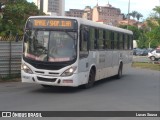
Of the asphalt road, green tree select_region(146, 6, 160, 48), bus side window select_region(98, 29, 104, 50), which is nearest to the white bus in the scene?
the asphalt road

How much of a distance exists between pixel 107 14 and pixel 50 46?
145475 mm

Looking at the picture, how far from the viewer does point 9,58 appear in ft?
67.9

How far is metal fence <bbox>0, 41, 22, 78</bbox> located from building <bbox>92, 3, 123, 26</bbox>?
118 meters

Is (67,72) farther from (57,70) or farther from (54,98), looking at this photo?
(54,98)

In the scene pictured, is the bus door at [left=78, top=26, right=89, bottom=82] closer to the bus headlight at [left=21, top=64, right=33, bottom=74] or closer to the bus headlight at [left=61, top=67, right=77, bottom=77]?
the bus headlight at [left=61, top=67, right=77, bottom=77]

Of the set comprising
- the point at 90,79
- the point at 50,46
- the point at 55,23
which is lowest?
the point at 90,79

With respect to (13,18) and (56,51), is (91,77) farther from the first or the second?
(13,18)

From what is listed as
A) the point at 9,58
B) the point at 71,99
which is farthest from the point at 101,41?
the point at 71,99

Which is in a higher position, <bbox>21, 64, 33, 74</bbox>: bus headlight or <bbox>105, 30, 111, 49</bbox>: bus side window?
<bbox>105, 30, 111, 49</bbox>: bus side window

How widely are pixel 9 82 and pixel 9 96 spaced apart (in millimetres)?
5169

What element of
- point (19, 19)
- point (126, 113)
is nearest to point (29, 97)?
point (126, 113)

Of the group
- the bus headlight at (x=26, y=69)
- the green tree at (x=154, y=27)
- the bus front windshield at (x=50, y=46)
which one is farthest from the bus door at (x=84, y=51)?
the green tree at (x=154, y=27)

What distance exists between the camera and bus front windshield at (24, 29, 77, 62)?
601 inches

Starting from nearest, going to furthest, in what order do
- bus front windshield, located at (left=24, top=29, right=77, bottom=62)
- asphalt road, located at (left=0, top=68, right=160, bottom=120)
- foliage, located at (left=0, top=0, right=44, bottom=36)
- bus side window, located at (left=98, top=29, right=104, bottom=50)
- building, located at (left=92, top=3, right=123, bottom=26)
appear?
asphalt road, located at (left=0, top=68, right=160, bottom=120) → bus front windshield, located at (left=24, top=29, right=77, bottom=62) → bus side window, located at (left=98, top=29, right=104, bottom=50) → foliage, located at (left=0, top=0, right=44, bottom=36) → building, located at (left=92, top=3, right=123, bottom=26)
